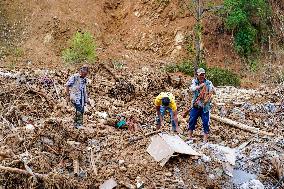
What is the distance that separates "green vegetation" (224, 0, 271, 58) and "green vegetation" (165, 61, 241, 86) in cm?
273

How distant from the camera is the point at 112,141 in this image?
27.2ft

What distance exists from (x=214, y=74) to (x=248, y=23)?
4412 millimetres

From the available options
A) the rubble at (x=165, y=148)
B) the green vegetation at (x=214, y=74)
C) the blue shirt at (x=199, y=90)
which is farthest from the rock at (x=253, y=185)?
the green vegetation at (x=214, y=74)

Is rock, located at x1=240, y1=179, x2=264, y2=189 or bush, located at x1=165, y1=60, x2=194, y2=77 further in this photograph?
bush, located at x1=165, y1=60, x2=194, y2=77

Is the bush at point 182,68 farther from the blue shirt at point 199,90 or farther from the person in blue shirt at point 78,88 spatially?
the person in blue shirt at point 78,88

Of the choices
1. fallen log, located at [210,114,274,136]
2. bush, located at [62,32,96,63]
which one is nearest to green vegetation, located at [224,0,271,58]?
bush, located at [62,32,96,63]

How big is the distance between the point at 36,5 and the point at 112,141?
585 inches

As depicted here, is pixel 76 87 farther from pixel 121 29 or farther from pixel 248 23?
pixel 121 29

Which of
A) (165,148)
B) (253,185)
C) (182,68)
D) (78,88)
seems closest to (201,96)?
(165,148)

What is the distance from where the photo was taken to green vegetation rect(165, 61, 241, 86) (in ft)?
55.1

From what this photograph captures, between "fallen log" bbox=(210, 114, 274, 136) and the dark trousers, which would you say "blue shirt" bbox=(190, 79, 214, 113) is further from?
"fallen log" bbox=(210, 114, 274, 136)

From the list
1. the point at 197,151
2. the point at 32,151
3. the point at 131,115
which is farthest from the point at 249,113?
the point at 32,151

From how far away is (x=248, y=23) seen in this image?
2042 centimetres

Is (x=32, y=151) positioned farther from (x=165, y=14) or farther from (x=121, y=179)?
(x=165, y=14)
